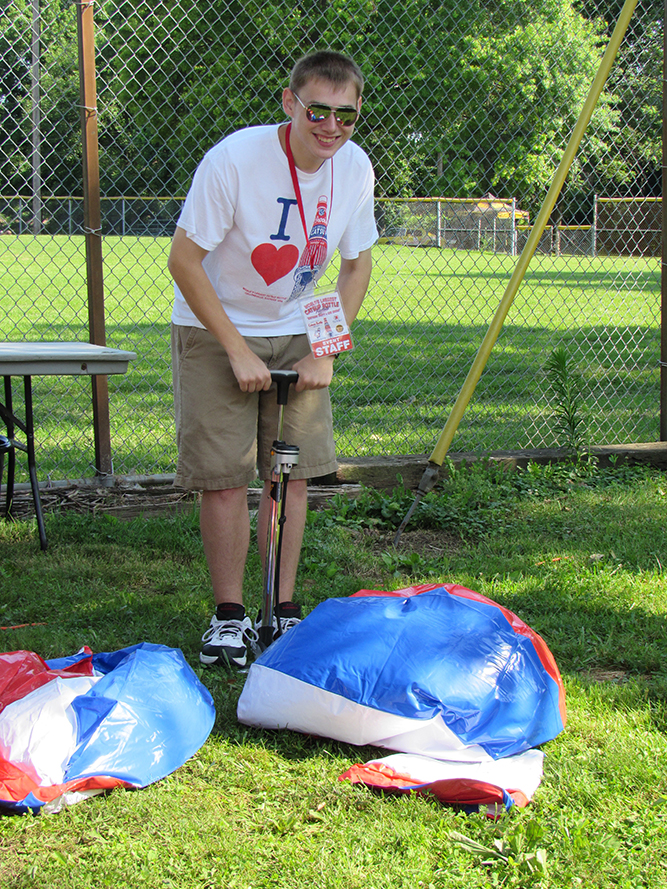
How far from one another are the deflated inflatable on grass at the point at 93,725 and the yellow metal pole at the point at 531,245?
5.82 ft

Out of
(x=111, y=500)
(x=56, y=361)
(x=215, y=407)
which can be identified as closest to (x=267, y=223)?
(x=215, y=407)

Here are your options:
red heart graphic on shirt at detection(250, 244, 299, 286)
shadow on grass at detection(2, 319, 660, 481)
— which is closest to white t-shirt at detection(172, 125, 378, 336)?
red heart graphic on shirt at detection(250, 244, 299, 286)

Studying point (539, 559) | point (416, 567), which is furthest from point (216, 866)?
point (539, 559)

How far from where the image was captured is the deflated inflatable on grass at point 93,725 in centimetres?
196

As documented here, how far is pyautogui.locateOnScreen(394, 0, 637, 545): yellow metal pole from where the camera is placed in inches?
142

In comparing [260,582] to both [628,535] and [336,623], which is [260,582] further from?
[628,535]

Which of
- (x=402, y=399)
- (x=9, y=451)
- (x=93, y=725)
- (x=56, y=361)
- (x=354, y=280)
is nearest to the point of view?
(x=93, y=725)

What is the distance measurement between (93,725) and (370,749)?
0.73 metres

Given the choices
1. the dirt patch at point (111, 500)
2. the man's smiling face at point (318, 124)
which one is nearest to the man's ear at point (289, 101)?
the man's smiling face at point (318, 124)

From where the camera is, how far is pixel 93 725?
2059 mm

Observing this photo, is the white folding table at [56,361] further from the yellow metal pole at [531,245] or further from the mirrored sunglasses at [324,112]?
the yellow metal pole at [531,245]

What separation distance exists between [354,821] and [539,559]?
192 cm

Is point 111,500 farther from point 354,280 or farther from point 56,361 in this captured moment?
point 354,280

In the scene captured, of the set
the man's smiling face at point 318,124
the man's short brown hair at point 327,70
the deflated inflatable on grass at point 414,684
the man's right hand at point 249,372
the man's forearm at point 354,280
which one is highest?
the man's short brown hair at point 327,70
